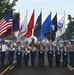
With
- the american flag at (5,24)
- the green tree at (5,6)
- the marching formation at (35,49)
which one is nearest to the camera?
the marching formation at (35,49)

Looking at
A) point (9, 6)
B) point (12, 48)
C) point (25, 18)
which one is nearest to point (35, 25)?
point (25, 18)

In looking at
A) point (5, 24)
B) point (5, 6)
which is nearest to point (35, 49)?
point (5, 24)

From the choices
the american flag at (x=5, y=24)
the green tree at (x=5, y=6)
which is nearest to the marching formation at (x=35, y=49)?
the american flag at (x=5, y=24)

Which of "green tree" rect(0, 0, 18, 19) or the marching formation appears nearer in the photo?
the marching formation

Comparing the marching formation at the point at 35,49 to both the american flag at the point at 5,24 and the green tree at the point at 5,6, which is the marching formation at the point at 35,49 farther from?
the green tree at the point at 5,6

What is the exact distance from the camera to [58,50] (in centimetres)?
2517

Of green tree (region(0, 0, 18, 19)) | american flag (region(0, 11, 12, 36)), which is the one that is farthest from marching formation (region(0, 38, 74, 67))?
green tree (region(0, 0, 18, 19))

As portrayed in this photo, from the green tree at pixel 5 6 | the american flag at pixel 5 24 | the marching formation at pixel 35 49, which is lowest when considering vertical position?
the marching formation at pixel 35 49

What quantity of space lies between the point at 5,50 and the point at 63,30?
4329 mm

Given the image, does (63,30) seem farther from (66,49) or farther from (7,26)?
(7,26)

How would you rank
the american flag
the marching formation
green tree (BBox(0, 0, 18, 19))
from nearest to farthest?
the marching formation
the american flag
green tree (BBox(0, 0, 18, 19))

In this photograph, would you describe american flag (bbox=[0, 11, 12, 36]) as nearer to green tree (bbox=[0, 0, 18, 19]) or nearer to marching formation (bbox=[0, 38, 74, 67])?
marching formation (bbox=[0, 38, 74, 67])

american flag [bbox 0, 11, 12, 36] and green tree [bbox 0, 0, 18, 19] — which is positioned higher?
green tree [bbox 0, 0, 18, 19]

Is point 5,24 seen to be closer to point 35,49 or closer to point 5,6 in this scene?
point 35,49
